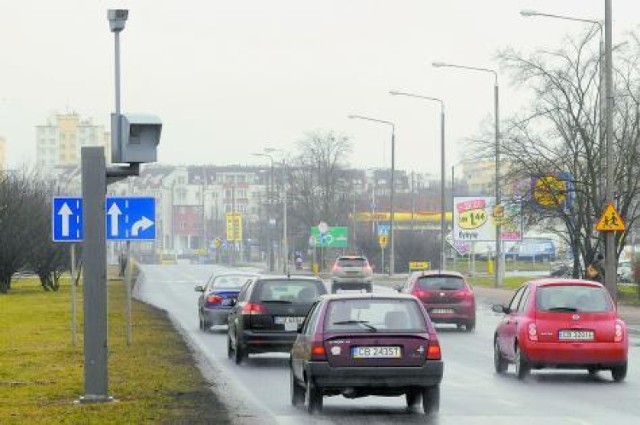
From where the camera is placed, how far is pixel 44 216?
6581 cm

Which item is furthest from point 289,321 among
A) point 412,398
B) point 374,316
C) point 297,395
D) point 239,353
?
point 374,316

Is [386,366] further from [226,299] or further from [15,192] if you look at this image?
[15,192]

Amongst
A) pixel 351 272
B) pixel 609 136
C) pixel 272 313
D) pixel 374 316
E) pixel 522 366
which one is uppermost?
pixel 609 136

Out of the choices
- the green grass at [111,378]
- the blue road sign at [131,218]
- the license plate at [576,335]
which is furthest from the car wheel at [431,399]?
the blue road sign at [131,218]

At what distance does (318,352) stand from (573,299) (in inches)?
260

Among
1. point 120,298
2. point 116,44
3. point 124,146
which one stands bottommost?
point 120,298

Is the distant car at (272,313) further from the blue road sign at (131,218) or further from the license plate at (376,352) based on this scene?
the license plate at (376,352)

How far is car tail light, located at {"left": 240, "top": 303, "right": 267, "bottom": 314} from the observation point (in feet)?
81.5

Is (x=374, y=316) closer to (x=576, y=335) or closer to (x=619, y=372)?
(x=576, y=335)

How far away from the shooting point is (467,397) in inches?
747

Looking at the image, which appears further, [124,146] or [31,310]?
[31,310]

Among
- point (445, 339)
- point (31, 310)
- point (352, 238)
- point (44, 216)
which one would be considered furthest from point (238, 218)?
point (445, 339)

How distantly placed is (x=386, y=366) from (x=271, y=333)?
8585mm

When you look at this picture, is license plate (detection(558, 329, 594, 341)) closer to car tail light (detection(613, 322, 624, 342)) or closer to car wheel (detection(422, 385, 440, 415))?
car tail light (detection(613, 322, 624, 342))
